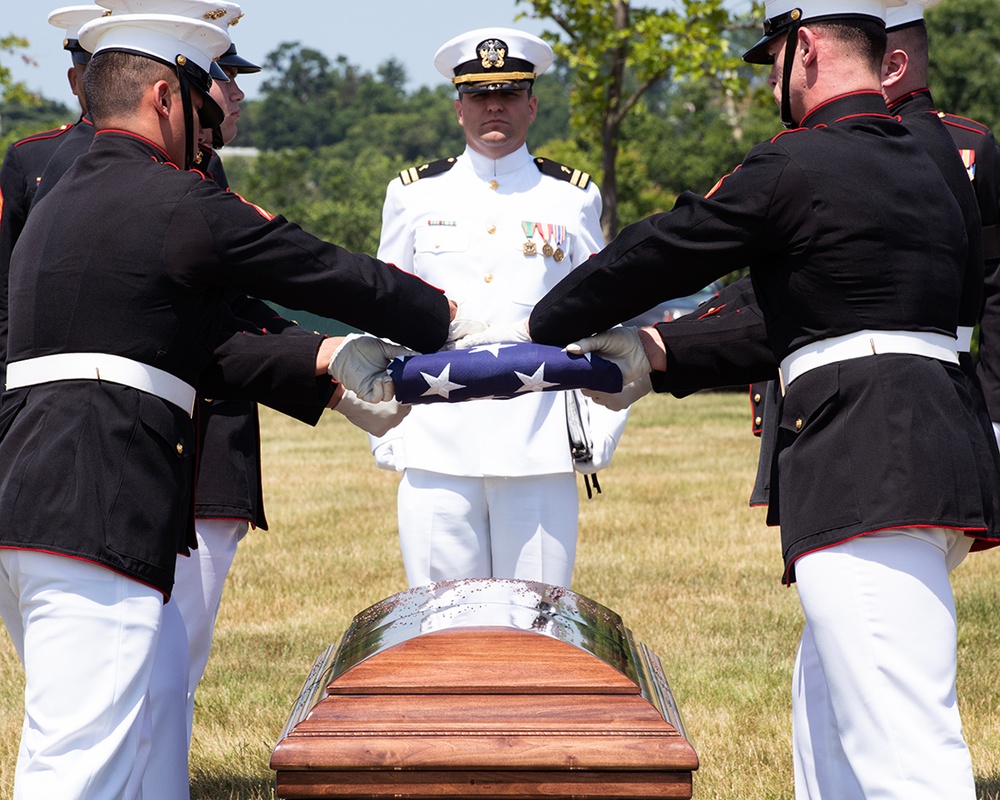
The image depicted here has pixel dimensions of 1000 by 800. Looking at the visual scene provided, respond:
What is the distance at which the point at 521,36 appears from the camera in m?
4.76

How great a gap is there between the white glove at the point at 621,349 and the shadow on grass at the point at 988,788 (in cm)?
207

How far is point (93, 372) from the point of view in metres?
2.97

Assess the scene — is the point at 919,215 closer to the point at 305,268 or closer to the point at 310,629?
the point at 305,268

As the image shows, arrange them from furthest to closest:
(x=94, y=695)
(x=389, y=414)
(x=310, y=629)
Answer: (x=310, y=629), (x=389, y=414), (x=94, y=695)

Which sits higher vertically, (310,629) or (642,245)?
(642,245)

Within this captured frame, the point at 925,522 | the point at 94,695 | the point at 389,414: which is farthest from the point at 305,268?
the point at 925,522

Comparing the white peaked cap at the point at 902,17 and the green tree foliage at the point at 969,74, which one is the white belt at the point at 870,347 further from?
the green tree foliage at the point at 969,74

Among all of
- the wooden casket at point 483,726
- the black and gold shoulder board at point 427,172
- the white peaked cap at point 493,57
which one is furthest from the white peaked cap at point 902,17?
the wooden casket at point 483,726

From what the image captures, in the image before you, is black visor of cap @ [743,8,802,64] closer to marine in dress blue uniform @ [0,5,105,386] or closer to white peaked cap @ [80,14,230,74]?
white peaked cap @ [80,14,230,74]

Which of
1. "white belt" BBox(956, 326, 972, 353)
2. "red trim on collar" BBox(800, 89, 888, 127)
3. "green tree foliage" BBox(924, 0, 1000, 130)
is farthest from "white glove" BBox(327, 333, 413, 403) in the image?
"green tree foliage" BBox(924, 0, 1000, 130)

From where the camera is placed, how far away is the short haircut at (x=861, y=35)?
308 cm

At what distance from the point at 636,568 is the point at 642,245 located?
5.15 meters

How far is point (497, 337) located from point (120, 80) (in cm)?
107

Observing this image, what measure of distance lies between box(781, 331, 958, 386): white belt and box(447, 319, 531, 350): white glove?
0.69 m
